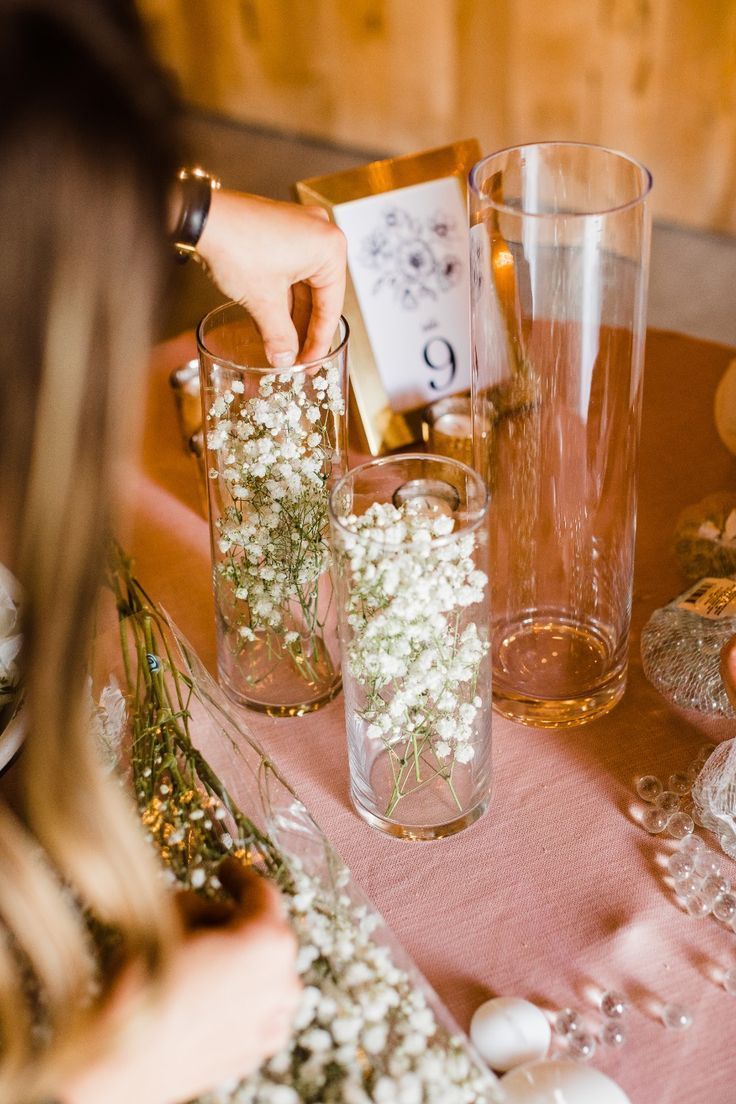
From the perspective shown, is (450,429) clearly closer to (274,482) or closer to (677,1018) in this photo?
(274,482)

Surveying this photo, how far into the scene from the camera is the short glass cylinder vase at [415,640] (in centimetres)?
77

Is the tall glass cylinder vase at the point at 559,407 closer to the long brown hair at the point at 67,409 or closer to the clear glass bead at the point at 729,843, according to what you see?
the clear glass bead at the point at 729,843

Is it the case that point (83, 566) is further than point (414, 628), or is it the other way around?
point (414, 628)

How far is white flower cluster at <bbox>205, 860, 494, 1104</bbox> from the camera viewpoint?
652 millimetres

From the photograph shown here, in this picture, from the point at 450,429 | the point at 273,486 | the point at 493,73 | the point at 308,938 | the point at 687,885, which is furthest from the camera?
the point at 493,73

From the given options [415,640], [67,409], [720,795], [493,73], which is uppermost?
[67,409]

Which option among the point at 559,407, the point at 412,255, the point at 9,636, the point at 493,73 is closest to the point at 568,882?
the point at 559,407

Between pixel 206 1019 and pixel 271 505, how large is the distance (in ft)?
1.39

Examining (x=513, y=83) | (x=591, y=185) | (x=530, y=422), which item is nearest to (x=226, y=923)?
(x=530, y=422)

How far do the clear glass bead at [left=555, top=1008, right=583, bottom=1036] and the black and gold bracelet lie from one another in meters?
0.66

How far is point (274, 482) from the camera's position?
0.94 meters

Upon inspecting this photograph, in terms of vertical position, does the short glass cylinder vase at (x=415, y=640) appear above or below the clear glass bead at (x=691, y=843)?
above

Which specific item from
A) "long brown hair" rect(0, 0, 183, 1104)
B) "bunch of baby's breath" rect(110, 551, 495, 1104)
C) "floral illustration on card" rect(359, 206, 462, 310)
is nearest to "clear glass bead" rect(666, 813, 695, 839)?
A: "bunch of baby's breath" rect(110, 551, 495, 1104)

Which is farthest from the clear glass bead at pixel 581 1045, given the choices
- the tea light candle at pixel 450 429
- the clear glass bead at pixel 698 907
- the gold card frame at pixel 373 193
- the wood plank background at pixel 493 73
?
the wood plank background at pixel 493 73
